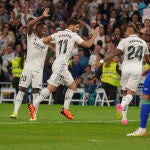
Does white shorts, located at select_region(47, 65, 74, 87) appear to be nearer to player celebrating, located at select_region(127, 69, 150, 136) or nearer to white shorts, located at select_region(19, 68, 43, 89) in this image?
white shorts, located at select_region(19, 68, 43, 89)

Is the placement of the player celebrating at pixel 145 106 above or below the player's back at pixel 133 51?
below

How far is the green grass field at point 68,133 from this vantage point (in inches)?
596

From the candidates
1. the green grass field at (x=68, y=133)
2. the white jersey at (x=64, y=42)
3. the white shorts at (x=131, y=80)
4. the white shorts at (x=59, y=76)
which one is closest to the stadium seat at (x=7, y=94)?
the green grass field at (x=68, y=133)

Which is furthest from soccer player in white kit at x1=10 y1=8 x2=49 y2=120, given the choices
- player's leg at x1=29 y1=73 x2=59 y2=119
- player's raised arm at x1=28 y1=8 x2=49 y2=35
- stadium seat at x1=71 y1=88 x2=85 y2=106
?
stadium seat at x1=71 y1=88 x2=85 y2=106

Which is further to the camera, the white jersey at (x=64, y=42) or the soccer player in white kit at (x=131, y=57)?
the white jersey at (x=64, y=42)

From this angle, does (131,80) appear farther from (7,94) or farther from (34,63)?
(7,94)

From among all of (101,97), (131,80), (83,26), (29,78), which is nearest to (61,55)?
(29,78)

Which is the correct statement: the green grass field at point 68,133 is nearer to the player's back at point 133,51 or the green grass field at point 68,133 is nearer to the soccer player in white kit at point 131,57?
the soccer player in white kit at point 131,57

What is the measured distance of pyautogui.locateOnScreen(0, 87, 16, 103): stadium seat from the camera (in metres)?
33.8

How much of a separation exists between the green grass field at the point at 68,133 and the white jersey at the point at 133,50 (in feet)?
4.71

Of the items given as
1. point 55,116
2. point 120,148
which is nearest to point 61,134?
point 120,148

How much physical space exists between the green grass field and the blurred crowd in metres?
7.67

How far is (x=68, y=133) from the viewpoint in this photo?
17859 mm

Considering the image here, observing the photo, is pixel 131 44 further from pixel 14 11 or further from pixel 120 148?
pixel 14 11
